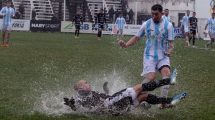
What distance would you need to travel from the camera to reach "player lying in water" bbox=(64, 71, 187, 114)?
342 inches

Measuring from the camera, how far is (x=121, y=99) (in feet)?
28.5

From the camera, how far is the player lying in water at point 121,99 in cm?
868

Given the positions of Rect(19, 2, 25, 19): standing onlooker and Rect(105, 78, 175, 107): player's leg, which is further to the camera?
Rect(19, 2, 25, 19): standing onlooker

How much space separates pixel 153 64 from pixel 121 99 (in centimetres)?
134

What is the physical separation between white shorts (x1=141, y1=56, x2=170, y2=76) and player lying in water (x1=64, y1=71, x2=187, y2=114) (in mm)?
875

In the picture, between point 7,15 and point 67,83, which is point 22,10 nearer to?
point 7,15

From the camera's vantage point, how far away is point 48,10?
54406 millimetres

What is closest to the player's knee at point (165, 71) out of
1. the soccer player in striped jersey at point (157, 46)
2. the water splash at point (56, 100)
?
the soccer player in striped jersey at point (157, 46)

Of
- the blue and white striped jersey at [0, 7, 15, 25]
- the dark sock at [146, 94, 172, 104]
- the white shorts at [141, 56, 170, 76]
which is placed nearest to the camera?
the dark sock at [146, 94, 172, 104]

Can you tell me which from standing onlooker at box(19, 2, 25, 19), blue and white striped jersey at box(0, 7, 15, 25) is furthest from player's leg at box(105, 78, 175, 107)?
standing onlooker at box(19, 2, 25, 19)

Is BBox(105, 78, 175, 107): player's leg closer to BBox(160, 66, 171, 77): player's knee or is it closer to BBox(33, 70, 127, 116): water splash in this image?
BBox(160, 66, 171, 77): player's knee

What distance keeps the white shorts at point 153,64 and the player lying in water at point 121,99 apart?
0.87m

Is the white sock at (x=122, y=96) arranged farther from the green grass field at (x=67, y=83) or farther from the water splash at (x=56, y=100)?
the water splash at (x=56, y=100)

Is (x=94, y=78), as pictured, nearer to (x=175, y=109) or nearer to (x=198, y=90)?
(x=198, y=90)
